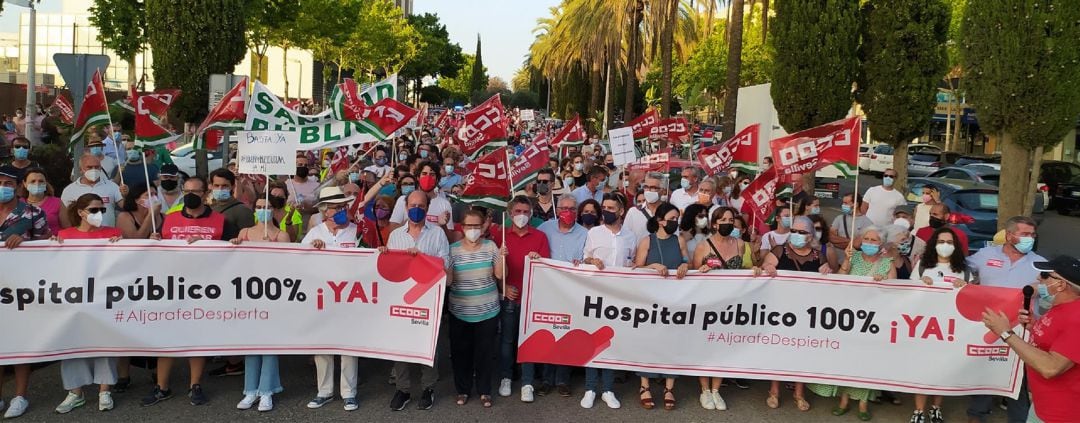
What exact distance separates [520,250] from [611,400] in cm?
133

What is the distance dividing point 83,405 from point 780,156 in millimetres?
6225

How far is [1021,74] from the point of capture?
33.1 ft

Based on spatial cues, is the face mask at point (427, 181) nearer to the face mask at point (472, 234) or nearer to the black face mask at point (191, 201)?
the face mask at point (472, 234)

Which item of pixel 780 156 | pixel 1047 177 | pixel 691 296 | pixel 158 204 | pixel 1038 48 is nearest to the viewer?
pixel 691 296

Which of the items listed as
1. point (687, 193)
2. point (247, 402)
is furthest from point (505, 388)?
point (687, 193)

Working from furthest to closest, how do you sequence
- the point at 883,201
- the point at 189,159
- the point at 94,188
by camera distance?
1. the point at 189,159
2. the point at 883,201
3. the point at 94,188

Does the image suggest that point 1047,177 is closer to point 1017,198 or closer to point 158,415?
point 1017,198

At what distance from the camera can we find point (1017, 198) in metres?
10.6

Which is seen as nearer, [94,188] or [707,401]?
[707,401]

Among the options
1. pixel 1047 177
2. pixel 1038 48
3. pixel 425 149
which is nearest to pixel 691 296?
pixel 1038 48

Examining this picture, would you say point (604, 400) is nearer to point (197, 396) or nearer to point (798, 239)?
point (798, 239)

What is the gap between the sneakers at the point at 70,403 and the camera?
5.91 meters

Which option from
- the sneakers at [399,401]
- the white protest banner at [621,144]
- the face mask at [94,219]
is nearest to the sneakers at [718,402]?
the sneakers at [399,401]

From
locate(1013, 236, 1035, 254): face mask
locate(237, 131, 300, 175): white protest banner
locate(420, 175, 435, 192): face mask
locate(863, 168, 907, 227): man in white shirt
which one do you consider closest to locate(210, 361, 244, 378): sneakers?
locate(237, 131, 300, 175): white protest banner
